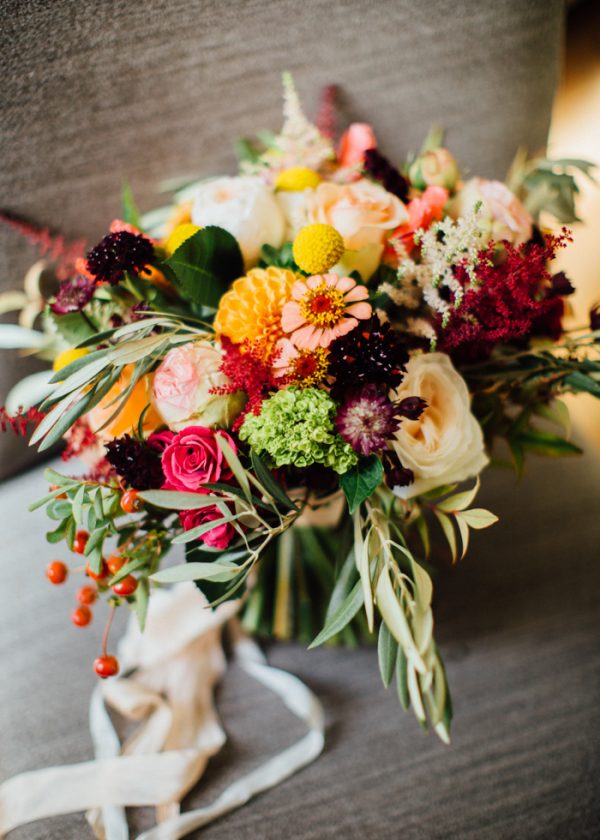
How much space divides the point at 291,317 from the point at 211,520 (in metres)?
0.18

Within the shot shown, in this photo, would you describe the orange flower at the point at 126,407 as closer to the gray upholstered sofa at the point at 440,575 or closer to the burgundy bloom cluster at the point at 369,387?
the burgundy bloom cluster at the point at 369,387

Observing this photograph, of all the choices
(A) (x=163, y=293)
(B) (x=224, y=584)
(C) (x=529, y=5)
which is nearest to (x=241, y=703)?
(B) (x=224, y=584)

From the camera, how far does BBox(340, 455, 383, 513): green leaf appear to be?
48 cm

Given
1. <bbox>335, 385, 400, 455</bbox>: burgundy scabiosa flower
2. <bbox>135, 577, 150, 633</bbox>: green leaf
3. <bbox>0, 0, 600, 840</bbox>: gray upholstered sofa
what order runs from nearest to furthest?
<bbox>335, 385, 400, 455</bbox>: burgundy scabiosa flower
<bbox>135, 577, 150, 633</bbox>: green leaf
<bbox>0, 0, 600, 840</bbox>: gray upholstered sofa

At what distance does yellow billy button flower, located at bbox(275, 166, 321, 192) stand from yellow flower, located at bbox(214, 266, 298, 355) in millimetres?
141

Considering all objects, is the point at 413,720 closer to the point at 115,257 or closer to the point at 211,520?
the point at 211,520

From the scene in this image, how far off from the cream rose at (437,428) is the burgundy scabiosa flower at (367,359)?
0.16 feet

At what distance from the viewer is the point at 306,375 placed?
481 mm

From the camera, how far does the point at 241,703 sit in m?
0.75

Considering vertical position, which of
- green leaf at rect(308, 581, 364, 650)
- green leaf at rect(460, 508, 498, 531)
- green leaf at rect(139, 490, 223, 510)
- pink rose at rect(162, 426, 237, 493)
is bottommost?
green leaf at rect(308, 581, 364, 650)

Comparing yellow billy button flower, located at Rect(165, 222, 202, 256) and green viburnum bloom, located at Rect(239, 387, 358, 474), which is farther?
yellow billy button flower, located at Rect(165, 222, 202, 256)

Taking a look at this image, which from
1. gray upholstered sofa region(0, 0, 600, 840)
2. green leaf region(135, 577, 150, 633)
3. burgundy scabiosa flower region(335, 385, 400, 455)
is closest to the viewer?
burgundy scabiosa flower region(335, 385, 400, 455)

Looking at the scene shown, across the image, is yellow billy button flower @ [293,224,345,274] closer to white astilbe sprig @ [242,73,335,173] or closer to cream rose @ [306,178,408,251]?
cream rose @ [306,178,408,251]

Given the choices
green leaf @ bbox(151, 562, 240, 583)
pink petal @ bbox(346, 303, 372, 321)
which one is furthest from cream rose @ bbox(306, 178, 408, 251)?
green leaf @ bbox(151, 562, 240, 583)
